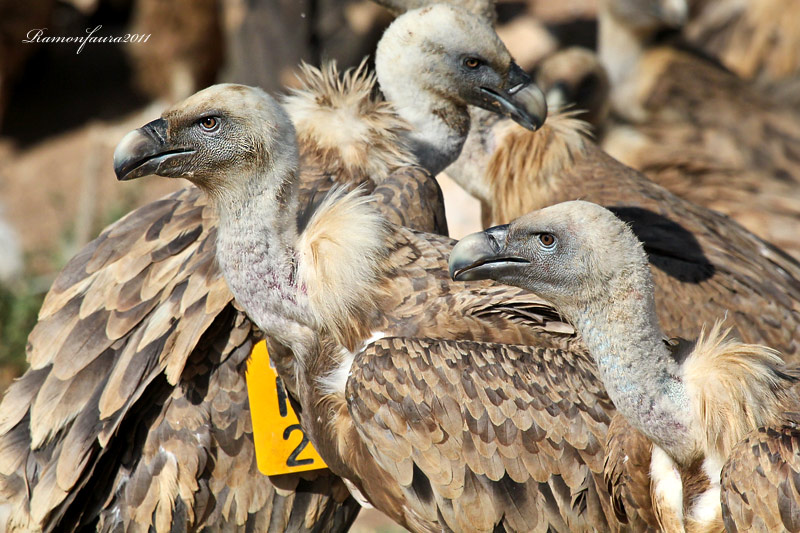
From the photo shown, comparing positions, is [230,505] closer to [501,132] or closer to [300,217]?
[300,217]

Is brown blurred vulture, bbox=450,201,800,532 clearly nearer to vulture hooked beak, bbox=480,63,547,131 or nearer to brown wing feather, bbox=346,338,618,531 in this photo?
brown wing feather, bbox=346,338,618,531

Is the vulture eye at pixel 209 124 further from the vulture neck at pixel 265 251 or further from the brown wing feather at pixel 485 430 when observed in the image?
the brown wing feather at pixel 485 430

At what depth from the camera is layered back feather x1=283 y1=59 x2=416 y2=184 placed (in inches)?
137

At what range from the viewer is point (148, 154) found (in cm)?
276

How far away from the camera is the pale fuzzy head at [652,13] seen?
652 centimetres

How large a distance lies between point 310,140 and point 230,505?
1.22 metres

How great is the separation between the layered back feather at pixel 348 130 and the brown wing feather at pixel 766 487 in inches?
62.7

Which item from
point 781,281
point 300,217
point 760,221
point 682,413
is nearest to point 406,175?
point 300,217

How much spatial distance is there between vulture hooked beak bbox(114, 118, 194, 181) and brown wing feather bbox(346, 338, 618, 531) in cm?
72

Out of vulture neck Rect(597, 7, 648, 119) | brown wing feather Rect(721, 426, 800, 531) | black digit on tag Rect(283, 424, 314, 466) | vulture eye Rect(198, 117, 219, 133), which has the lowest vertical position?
vulture neck Rect(597, 7, 648, 119)

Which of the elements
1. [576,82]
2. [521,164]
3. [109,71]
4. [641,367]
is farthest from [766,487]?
[109,71]

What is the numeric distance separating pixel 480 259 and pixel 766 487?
32.8 inches

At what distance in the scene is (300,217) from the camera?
3.16m

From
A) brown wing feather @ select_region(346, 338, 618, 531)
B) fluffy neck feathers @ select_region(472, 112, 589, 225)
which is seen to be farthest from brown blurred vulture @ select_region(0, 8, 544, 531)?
fluffy neck feathers @ select_region(472, 112, 589, 225)
